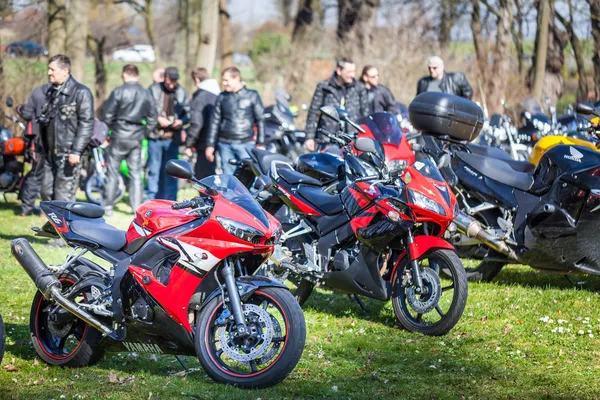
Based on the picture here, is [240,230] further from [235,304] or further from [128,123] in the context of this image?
[128,123]

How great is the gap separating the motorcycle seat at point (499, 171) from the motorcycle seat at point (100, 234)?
4002 millimetres

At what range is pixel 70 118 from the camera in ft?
34.3

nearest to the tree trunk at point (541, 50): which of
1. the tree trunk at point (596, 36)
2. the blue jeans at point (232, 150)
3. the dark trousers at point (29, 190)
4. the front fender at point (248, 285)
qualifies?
the tree trunk at point (596, 36)

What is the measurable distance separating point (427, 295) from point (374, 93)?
6.77 meters

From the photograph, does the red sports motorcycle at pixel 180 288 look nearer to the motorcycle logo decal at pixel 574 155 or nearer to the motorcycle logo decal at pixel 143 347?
the motorcycle logo decal at pixel 143 347

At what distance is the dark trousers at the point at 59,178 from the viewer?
34.4 feet

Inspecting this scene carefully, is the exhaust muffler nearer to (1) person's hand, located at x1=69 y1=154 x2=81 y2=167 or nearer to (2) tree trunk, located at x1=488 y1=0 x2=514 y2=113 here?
(1) person's hand, located at x1=69 y1=154 x2=81 y2=167

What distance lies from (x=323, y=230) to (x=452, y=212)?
46.1 inches

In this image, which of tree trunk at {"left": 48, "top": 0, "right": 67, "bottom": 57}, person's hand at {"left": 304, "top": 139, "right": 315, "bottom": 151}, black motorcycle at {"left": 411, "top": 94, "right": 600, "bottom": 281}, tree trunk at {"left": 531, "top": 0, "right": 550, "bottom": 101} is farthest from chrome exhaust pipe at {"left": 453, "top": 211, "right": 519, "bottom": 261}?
tree trunk at {"left": 531, "top": 0, "right": 550, "bottom": 101}

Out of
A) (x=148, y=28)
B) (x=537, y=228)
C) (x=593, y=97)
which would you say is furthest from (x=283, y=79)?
(x=537, y=228)

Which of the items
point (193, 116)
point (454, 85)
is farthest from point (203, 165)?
point (454, 85)

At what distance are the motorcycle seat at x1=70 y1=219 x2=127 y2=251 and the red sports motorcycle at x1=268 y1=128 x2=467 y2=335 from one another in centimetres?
120

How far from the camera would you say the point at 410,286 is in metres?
7.16

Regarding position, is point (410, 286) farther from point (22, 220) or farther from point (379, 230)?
point (22, 220)
